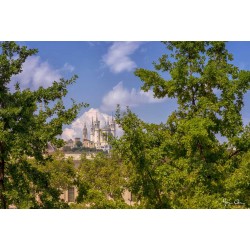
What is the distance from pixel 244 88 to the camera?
10039 mm

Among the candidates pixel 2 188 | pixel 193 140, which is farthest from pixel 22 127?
pixel 193 140

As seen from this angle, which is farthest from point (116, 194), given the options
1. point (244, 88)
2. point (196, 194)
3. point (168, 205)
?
point (244, 88)

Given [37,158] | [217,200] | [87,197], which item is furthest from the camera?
[87,197]

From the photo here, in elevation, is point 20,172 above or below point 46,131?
below

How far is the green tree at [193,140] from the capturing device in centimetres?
948

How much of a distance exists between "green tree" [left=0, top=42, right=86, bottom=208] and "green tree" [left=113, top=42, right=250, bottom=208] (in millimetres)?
1583

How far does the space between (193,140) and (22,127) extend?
3.76m

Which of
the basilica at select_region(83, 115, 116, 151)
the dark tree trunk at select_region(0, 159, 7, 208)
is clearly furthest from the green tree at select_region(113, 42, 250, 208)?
the dark tree trunk at select_region(0, 159, 7, 208)

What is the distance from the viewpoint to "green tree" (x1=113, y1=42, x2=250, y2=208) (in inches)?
373

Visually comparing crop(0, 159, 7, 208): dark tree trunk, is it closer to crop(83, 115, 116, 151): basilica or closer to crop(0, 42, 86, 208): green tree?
crop(0, 42, 86, 208): green tree

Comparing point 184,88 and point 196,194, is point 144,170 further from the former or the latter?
point 184,88

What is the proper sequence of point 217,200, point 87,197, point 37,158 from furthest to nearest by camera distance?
1. point 87,197
2. point 37,158
3. point 217,200

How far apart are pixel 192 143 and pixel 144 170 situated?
4.16 feet

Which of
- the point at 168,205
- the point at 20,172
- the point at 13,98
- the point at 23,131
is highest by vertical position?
the point at 13,98
